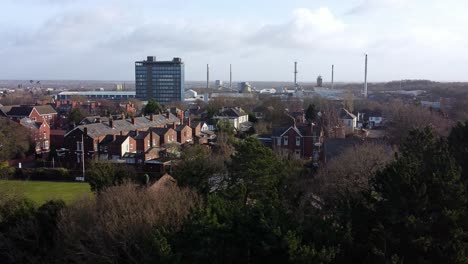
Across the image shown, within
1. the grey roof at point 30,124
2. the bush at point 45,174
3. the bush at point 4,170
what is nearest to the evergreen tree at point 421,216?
the bush at point 4,170

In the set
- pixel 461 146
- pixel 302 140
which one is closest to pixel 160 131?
pixel 302 140

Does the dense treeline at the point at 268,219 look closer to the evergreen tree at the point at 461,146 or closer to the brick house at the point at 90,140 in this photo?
the evergreen tree at the point at 461,146

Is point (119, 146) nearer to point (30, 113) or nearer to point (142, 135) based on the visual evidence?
point (142, 135)

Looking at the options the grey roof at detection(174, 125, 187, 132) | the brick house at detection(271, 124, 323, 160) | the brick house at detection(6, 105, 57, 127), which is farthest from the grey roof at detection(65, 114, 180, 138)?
the brick house at detection(6, 105, 57, 127)

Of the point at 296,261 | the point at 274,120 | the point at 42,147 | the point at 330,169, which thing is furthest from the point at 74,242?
the point at 274,120

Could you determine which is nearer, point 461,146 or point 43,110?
point 461,146
